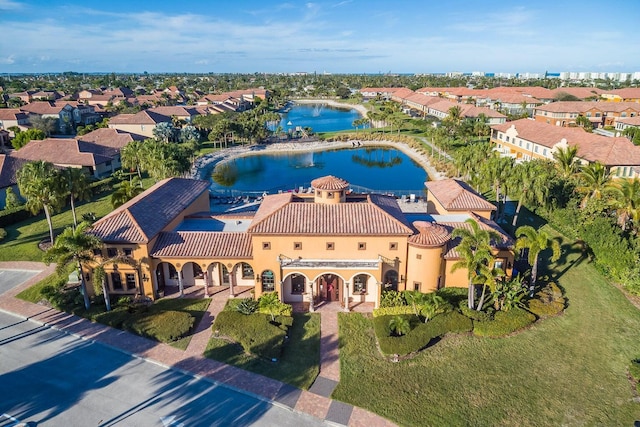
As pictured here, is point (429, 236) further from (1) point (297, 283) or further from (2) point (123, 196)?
(2) point (123, 196)

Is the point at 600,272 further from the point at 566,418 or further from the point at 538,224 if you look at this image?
the point at 566,418

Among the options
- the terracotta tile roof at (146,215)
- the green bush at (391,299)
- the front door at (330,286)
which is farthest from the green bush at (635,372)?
the terracotta tile roof at (146,215)

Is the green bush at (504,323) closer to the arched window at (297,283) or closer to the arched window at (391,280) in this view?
the arched window at (391,280)

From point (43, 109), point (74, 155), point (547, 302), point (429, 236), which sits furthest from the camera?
point (43, 109)

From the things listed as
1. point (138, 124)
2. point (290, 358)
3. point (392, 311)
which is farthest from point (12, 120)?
point (392, 311)

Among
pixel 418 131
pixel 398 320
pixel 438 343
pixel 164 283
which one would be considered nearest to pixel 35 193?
pixel 164 283

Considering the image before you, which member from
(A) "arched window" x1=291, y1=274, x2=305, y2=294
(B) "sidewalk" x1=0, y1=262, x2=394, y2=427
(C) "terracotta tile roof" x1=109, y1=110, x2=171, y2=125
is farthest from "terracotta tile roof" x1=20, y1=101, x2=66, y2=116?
(A) "arched window" x1=291, y1=274, x2=305, y2=294
